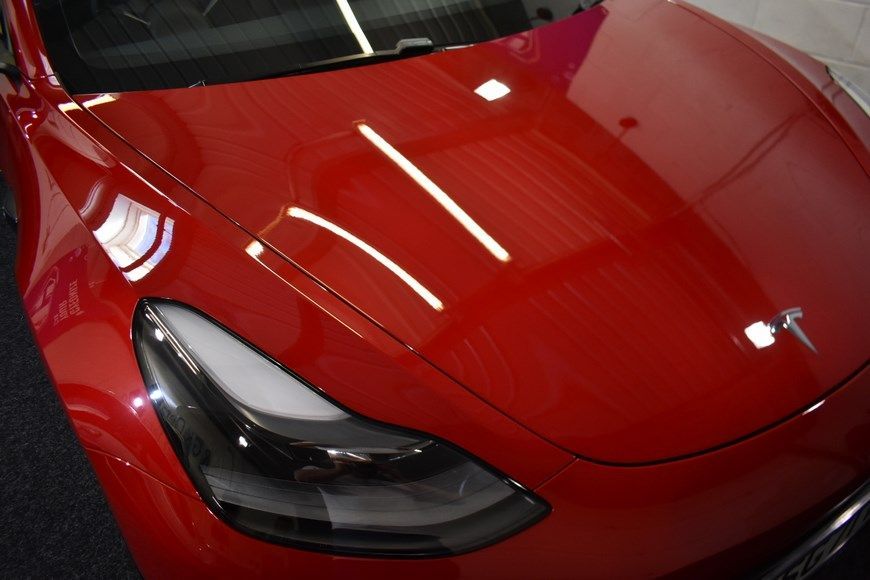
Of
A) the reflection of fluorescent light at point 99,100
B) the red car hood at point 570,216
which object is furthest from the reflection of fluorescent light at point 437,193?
the reflection of fluorescent light at point 99,100

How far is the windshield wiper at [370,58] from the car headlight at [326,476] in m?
0.56

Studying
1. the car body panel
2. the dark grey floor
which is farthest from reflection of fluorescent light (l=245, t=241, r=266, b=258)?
the dark grey floor

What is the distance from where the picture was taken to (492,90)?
111 cm

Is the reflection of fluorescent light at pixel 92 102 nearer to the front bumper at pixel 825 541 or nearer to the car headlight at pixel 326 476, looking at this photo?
the car headlight at pixel 326 476

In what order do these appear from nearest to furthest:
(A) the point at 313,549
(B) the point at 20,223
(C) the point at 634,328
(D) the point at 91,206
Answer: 1. (A) the point at 313,549
2. (C) the point at 634,328
3. (D) the point at 91,206
4. (B) the point at 20,223

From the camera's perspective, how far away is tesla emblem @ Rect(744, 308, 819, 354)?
0.83 meters

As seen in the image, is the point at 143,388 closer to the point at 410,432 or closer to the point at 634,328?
the point at 410,432

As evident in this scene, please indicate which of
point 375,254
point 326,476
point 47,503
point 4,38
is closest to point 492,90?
point 375,254

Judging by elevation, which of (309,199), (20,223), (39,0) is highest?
(39,0)

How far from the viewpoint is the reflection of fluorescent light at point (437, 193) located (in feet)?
2.88

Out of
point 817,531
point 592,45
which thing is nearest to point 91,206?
point 592,45

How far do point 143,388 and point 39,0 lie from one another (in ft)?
2.59

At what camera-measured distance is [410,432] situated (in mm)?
739

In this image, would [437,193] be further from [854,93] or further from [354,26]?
[854,93]
